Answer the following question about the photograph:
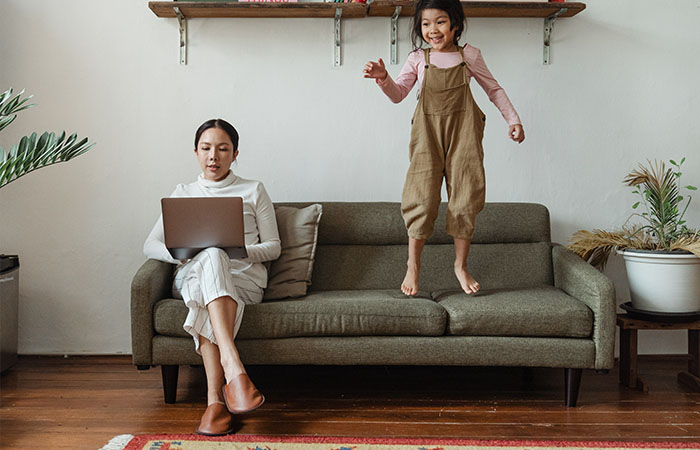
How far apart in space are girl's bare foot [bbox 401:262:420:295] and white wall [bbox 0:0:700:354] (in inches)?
25.1

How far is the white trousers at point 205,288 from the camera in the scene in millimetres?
2160

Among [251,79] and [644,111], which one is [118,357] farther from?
[644,111]

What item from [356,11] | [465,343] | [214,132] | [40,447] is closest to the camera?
[40,447]

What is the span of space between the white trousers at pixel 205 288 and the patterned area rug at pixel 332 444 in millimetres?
341

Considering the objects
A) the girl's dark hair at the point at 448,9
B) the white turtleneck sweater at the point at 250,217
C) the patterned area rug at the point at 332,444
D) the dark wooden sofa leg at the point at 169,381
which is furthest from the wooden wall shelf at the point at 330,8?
the patterned area rug at the point at 332,444

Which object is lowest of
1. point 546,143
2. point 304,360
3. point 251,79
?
point 304,360

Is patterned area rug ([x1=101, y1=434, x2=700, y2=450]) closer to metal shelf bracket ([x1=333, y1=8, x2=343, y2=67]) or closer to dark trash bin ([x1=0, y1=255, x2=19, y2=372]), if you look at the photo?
dark trash bin ([x1=0, y1=255, x2=19, y2=372])

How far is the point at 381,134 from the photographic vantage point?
3.12 metres

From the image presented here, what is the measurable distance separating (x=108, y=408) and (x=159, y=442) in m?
0.47

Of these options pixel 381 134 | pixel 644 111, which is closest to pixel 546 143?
pixel 644 111

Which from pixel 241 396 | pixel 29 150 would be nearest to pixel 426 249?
pixel 241 396

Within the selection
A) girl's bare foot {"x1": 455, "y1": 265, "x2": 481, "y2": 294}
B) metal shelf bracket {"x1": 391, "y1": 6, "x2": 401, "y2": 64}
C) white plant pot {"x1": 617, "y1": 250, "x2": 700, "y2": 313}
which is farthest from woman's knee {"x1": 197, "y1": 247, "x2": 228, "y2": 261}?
white plant pot {"x1": 617, "y1": 250, "x2": 700, "y2": 313}

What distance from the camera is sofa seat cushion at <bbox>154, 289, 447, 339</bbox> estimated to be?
7.52 ft

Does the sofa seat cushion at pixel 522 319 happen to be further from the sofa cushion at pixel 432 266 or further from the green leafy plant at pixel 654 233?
the green leafy plant at pixel 654 233
